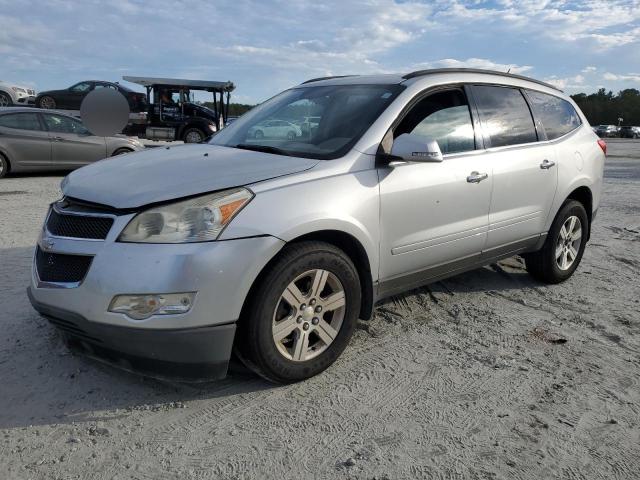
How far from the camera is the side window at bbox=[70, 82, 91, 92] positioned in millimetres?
20422

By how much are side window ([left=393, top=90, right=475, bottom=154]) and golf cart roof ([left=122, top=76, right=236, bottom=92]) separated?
16.2m

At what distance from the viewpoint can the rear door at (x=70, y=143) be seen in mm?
11227

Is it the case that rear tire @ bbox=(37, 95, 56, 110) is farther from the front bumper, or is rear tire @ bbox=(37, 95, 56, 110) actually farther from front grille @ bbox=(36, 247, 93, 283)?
the front bumper

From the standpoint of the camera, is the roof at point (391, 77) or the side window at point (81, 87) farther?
the side window at point (81, 87)

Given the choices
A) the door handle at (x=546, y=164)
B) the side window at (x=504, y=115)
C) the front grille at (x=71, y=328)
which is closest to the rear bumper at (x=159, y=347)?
the front grille at (x=71, y=328)

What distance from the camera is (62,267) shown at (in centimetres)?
277

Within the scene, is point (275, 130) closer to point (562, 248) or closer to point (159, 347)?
point (159, 347)

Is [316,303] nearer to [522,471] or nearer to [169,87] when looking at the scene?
[522,471]

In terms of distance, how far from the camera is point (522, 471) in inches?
91.6

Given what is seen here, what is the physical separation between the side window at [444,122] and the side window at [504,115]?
0.21 meters

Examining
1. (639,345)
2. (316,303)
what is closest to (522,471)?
(316,303)

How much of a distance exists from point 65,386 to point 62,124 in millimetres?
9968

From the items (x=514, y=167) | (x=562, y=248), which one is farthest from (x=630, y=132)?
(x=514, y=167)

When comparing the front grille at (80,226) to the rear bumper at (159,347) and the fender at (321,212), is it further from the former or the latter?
the fender at (321,212)
